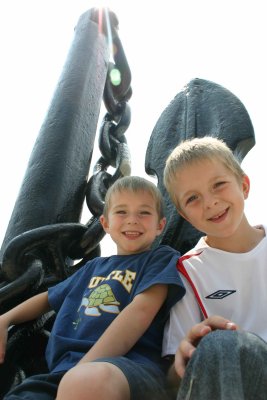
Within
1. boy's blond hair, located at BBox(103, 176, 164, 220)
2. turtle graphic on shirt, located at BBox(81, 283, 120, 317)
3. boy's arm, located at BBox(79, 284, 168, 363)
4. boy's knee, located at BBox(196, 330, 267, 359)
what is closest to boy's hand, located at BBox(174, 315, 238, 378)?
boy's knee, located at BBox(196, 330, 267, 359)

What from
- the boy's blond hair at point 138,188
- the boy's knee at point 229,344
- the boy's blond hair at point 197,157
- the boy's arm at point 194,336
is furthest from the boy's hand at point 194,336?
the boy's blond hair at point 138,188

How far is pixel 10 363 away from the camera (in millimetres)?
1396

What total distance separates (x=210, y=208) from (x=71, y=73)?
1.38 metres

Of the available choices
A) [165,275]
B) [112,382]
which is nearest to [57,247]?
[165,275]

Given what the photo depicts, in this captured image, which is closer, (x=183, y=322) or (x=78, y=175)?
(x=183, y=322)

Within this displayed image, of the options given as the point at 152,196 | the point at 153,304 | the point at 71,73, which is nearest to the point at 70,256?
the point at 152,196

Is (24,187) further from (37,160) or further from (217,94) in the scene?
(217,94)

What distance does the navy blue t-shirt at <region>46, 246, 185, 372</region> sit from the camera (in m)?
1.26

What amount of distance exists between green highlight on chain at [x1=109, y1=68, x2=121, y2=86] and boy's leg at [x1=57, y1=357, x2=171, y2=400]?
1.99 meters

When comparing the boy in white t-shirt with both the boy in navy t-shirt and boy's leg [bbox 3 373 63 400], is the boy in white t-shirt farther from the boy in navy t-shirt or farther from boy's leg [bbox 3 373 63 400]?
boy's leg [bbox 3 373 63 400]

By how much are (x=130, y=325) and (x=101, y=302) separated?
0.53 feet

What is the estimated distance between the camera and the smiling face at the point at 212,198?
4.31ft

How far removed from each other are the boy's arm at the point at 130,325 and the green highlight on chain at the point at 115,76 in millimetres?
1786

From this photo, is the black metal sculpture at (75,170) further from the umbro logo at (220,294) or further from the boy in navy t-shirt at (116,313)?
the umbro logo at (220,294)
